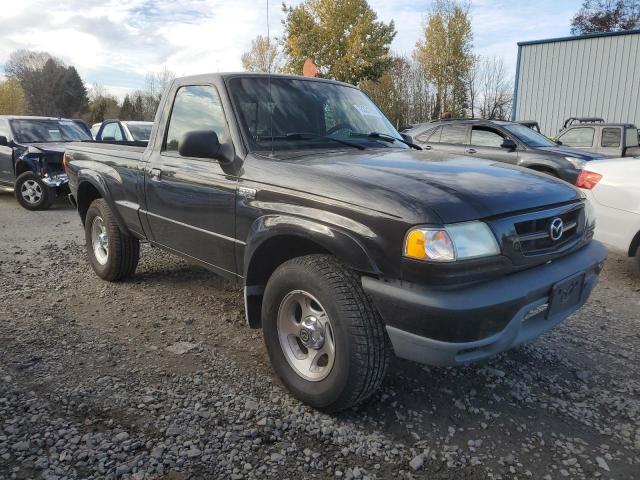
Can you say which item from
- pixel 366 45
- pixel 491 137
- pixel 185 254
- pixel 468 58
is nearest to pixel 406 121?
pixel 468 58

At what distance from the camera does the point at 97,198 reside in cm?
501

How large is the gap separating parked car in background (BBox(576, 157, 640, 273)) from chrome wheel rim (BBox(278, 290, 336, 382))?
3.57m

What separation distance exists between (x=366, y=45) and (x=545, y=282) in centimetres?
2099

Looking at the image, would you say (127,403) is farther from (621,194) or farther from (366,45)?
(366,45)

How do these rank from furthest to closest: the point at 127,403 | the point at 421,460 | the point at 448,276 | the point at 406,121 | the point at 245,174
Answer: the point at 406,121 < the point at 245,174 < the point at 127,403 < the point at 421,460 < the point at 448,276

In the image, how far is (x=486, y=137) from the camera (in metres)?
9.34

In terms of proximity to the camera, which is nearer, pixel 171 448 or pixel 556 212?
pixel 171 448

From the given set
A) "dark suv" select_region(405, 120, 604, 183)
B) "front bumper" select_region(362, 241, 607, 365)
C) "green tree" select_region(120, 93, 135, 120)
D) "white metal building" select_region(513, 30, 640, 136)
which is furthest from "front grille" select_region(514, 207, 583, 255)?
"green tree" select_region(120, 93, 135, 120)

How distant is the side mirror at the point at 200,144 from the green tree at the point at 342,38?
64.9ft

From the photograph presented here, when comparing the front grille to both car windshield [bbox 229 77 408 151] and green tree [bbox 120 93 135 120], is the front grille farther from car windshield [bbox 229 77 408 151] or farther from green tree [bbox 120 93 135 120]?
green tree [bbox 120 93 135 120]

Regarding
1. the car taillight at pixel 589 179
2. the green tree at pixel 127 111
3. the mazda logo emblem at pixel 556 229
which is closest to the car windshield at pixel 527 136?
the car taillight at pixel 589 179

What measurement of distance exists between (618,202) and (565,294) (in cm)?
288

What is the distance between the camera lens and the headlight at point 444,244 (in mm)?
Answer: 2160

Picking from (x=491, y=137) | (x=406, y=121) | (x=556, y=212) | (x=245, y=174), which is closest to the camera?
(x=556, y=212)
